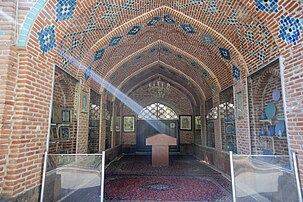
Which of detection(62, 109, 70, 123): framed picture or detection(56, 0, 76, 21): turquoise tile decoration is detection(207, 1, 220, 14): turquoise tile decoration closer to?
detection(56, 0, 76, 21): turquoise tile decoration

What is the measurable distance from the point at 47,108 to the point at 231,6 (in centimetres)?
381

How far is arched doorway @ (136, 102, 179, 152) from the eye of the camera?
11.3 metres

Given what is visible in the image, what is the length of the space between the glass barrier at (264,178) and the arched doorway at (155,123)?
8.01 metres

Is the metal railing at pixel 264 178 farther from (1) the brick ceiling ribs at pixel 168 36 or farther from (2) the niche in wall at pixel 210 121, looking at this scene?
(2) the niche in wall at pixel 210 121

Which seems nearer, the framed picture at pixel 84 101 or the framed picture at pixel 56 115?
the framed picture at pixel 56 115

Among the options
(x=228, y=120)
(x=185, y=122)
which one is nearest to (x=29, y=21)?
(x=228, y=120)

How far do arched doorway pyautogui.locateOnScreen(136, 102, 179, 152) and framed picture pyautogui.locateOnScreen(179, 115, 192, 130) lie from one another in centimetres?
29

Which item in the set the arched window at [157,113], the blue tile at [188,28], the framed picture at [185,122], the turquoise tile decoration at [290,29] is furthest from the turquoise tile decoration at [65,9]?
the framed picture at [185,122]

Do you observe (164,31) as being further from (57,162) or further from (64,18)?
(57,162)

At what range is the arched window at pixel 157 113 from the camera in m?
11.5

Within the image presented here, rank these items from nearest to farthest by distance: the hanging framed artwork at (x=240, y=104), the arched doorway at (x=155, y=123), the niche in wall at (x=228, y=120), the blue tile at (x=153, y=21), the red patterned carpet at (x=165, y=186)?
the red patterned carpet at (x=165, y=186) → the hanging framed artwork at (x=240, y=104) → the blue tile at (x=153, y=21) → the niche in wall at (x=228, y=120) → the arched doorway at (x=155, y=123)

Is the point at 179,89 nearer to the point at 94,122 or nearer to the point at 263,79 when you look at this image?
the point at 94,122

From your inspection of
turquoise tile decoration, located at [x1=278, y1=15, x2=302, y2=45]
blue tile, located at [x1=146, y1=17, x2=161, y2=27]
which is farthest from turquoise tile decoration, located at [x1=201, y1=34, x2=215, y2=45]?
turquoise tile decoration, located at [x1=278, y1=15, x2=302, y2=45]

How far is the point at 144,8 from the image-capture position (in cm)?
490
